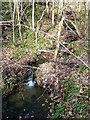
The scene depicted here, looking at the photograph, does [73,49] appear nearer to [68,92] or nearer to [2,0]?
[68,92]

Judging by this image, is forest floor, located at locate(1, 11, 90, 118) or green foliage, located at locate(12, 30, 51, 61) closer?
forest floor, located at locate(1, 11, 90, 118)

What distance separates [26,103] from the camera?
7.84m

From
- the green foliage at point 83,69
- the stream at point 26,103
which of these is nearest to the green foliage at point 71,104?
the stream at point 26,103

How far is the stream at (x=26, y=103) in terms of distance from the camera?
7233 mm

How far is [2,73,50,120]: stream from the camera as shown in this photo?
23.7 feet

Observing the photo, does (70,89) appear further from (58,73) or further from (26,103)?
(26,103)

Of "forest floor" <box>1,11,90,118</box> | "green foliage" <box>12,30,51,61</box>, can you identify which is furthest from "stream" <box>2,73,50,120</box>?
"green foliage" <box>12,30,51,61</box>

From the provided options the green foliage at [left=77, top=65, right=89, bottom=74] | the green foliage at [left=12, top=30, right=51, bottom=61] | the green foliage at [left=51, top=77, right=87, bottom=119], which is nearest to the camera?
the green foliage at [left=51, top=77, right=87, bottom=119]

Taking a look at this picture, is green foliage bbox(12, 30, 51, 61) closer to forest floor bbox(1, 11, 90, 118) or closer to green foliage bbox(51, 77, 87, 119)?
forest floor bbox(1, 11, 90, 118)

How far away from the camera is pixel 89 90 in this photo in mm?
7523

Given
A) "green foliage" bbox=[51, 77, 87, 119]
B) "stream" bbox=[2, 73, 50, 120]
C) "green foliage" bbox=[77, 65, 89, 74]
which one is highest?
"green foliage" bbox=[77, 65, 89, 74]

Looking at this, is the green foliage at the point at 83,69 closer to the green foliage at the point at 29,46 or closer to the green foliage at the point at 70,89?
the green foliage at the point at 70,89

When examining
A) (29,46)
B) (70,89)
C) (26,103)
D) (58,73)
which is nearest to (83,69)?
(58,73)

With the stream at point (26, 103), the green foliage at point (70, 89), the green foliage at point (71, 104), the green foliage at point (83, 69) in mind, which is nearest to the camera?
the green foliage at point (71, 104)
